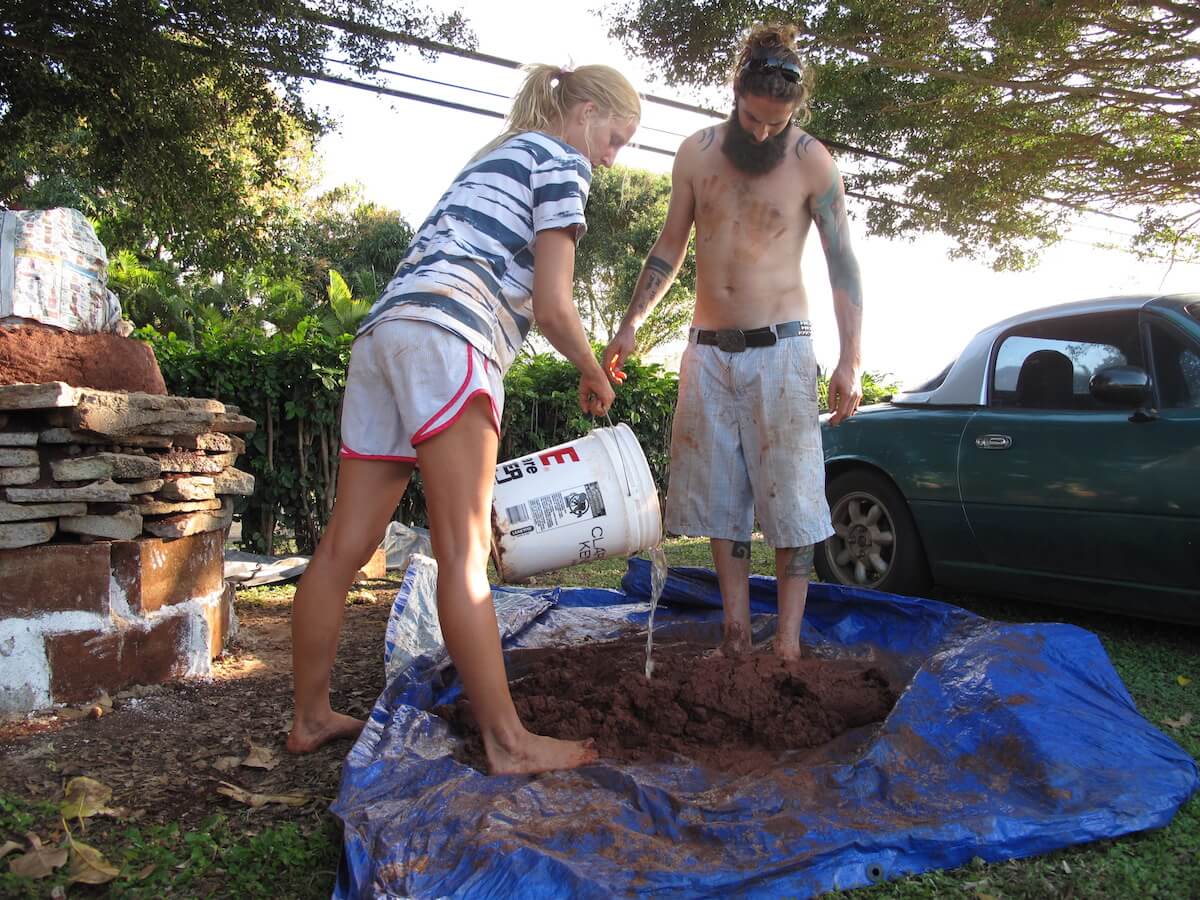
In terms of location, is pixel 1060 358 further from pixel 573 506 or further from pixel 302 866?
pixel 302 866

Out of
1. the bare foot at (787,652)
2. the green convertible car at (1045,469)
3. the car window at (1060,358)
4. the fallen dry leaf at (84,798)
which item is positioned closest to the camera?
the fallen dry leaf at (84,798)

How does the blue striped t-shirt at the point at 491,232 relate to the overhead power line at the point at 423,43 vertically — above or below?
below

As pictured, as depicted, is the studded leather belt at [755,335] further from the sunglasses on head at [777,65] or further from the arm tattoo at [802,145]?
the sunglasses on head at [777,65]

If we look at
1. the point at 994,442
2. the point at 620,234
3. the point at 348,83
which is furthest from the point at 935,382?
the point at 620,234

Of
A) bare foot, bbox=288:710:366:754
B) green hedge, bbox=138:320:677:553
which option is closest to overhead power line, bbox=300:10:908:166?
green hedge, bbox=138:320:677:553

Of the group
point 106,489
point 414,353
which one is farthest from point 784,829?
point 106,489

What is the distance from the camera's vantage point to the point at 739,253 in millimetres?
3178

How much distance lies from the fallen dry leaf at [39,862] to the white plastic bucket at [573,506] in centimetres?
139

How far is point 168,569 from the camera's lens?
10.3 ft

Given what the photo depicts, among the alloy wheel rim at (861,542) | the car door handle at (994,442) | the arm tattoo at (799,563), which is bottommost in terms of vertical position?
the alloy wheel rim at (861,542)

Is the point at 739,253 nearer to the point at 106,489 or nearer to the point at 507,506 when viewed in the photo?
the point at 507,506

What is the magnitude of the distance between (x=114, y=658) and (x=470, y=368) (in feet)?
5.74

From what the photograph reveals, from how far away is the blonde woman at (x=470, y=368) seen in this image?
2156mm

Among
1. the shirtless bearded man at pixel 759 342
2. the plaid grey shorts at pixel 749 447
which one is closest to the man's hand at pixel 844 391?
the shirtless bearded man at pixel 759 342
